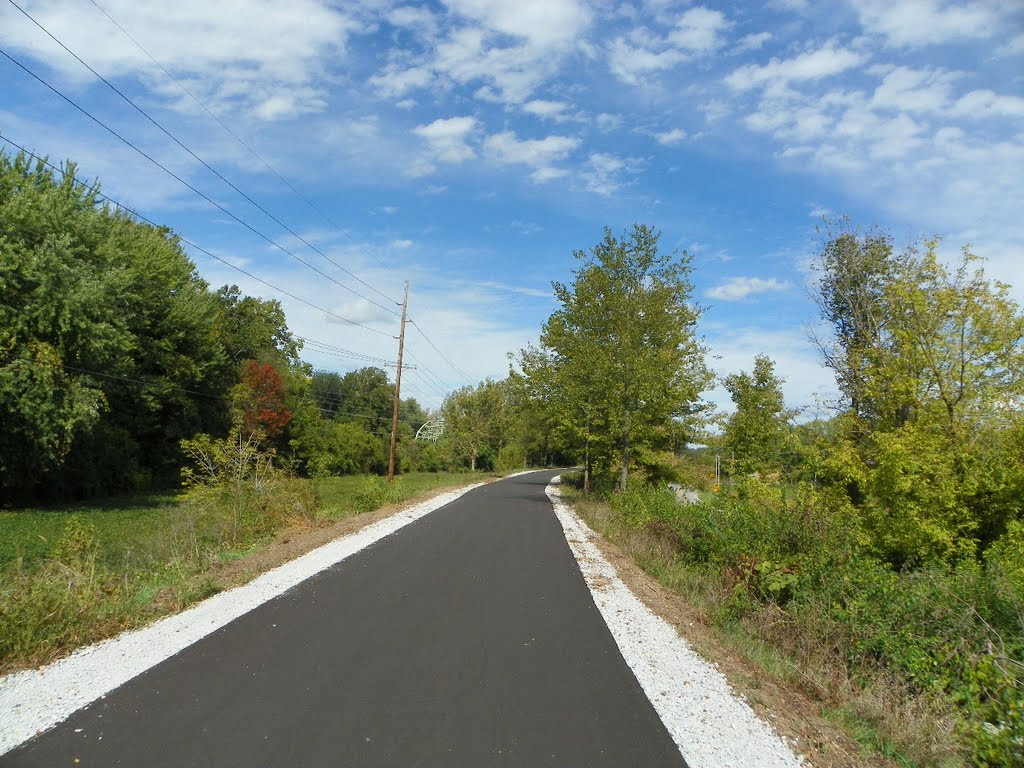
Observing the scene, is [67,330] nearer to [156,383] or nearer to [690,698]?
[156,383]

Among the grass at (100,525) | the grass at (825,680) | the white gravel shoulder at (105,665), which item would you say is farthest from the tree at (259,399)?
the grass at (825,680)

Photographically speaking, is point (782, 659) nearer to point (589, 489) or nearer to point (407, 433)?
point (589, 489)

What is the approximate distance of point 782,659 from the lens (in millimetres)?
7203

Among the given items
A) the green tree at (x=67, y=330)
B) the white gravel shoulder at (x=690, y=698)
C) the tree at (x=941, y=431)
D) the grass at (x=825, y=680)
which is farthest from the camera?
the green tree at (x=67, y=330)

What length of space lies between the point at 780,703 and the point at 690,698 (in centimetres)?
77

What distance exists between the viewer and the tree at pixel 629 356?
2552 centimetres

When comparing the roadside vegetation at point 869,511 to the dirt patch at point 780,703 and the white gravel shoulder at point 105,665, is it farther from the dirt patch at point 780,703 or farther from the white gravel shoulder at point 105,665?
the white gravel shoulder at point 105,665

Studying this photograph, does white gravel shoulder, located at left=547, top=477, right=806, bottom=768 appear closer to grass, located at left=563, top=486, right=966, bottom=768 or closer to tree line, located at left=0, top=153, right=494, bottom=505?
grass, located at left=563, top=486, right=966, bottom=768

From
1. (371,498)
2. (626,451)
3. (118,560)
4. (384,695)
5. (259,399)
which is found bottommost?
(118,560)

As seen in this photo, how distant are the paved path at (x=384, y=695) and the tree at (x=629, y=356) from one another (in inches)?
667

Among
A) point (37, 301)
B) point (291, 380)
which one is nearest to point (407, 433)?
point (291, 380)

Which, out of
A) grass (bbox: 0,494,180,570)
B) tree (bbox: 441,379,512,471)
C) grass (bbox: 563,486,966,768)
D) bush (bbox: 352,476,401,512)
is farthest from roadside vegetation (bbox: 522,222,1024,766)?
tree (bbox: 441,379,512,471)

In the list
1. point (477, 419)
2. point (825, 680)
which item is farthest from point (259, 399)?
point (825, 680)

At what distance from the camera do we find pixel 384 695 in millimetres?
5141
